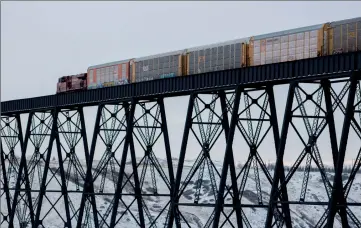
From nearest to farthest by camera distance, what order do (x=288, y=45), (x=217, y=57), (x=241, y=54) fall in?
(x=288, y=45)
(x=241, y=54)
(x=217, y=57)

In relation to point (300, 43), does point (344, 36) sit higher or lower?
lower

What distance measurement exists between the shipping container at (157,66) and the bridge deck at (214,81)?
943mm

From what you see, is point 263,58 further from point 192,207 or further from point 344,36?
point 192,207

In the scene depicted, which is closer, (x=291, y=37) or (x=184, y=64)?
(x=291, y=37)

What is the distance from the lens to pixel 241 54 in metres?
35.8

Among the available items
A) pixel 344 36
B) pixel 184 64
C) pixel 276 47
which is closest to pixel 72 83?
pixel 184 64

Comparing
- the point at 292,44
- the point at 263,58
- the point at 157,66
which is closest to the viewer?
the point at 292,44

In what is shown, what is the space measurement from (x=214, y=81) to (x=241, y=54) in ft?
5.44

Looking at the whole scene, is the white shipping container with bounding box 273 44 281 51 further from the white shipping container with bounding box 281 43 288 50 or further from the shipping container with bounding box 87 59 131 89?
the shipping container with bounding box 87 59 131 89

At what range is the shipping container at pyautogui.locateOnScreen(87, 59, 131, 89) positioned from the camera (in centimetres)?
4347

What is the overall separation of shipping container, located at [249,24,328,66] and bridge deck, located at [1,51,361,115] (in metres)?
1.06

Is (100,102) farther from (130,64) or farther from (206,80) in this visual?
(206,80)

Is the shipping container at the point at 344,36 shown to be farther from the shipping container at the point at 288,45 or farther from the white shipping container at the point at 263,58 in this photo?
the white shipping container at the point at 263,58

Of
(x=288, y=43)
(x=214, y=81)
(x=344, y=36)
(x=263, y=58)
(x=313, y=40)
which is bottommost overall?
(x=214, y=81)
